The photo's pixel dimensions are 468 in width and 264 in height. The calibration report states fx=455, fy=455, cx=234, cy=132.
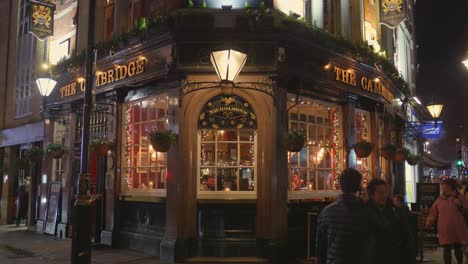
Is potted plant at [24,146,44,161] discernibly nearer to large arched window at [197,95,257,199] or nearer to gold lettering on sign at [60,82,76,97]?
gold lettering on sign at [60,82,76,97]

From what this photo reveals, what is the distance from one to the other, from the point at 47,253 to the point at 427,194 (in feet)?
36.4

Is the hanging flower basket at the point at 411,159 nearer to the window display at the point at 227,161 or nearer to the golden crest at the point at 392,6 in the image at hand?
the golden crest at the point at 392,6

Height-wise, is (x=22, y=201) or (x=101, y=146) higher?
(x=101, y=146)

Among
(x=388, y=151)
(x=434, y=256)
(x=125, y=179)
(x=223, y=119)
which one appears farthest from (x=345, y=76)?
(x=125, y=179)

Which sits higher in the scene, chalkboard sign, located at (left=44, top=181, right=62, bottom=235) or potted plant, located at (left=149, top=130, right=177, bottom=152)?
potted plant, located at (left=149, top=130, right=177, bottom=152)

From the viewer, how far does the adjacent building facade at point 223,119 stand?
9.52 metres

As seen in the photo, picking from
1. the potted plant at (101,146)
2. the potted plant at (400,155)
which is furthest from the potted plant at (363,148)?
the potted plant at (101,146)

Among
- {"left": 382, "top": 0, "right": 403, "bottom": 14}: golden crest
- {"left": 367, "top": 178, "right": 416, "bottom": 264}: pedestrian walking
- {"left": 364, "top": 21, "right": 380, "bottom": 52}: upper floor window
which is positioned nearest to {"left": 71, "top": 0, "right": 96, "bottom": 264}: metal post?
{"left": 367, "top": 178, "right": 416, "bottom": 264}: pedestrian walking

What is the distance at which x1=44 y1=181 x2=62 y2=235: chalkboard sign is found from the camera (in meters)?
13.6

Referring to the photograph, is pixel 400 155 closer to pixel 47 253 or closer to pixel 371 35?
pixel 371 35

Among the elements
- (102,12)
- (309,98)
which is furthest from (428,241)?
(102,12)

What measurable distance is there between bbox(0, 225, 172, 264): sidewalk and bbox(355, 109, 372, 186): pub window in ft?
21.1

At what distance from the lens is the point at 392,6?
12633 mm

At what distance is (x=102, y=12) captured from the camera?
43.2 ft
